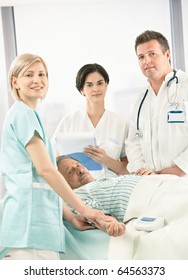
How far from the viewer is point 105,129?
1854 millimetres

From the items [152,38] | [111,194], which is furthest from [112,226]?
[152,38]

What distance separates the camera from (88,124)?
1.84 meters

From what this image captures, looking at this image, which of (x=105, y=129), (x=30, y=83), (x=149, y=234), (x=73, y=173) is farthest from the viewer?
(x=105, y=129)

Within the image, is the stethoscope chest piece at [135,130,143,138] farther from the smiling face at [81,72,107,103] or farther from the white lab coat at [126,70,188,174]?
the smiling face at [81,72,107,103]

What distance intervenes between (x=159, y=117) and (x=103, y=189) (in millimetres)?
385

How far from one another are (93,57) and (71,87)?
0.15 meters

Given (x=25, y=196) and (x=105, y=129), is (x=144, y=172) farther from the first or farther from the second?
(x=25, y=196)

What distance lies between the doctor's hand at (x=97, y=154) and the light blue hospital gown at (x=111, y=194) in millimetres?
185

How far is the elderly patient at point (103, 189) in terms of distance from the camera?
1.53 meters

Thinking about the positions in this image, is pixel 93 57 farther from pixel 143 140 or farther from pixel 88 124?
pixel 143 140

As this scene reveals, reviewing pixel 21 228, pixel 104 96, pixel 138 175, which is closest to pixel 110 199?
pixel 138 175

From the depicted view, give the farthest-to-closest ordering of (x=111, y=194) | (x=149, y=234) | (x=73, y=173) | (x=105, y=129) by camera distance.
Answer: (x=105, y=129), (x=73, y=173), (x=111, y=194), (x=149, y=234)

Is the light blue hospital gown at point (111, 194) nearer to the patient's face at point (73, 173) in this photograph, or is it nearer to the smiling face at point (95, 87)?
the patient's face at point (73, 173)

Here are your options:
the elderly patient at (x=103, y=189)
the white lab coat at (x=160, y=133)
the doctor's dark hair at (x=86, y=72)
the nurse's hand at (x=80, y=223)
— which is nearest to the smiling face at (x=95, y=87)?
the doctor's dark hair at (x=86, y=72)
